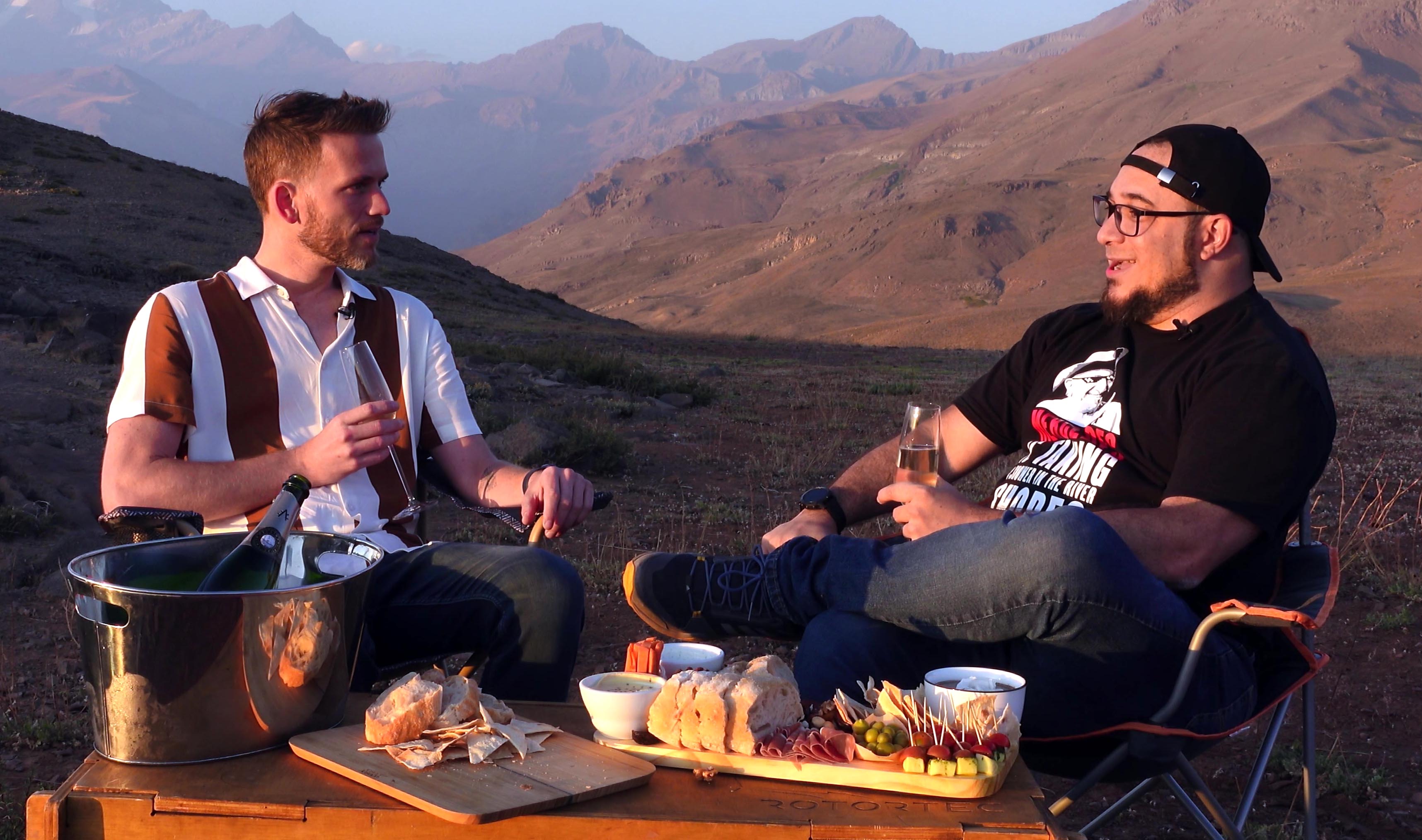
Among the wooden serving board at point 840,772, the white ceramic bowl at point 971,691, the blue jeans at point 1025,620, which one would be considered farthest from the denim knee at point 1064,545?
the wooden serving board at point 840,772

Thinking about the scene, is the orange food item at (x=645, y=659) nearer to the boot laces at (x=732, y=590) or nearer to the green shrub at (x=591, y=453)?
the boot laces at (x=732, y=590)

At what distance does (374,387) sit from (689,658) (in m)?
1.00

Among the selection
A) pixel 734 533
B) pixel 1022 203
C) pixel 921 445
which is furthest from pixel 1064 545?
pixel 1022 203

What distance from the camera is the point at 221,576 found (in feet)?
7.78

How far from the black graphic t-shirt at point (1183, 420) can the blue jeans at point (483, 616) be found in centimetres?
123

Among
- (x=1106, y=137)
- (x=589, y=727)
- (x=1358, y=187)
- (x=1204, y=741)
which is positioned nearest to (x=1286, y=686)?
(x=1204, y=741)

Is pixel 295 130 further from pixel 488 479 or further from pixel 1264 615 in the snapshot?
pixel 1264 615

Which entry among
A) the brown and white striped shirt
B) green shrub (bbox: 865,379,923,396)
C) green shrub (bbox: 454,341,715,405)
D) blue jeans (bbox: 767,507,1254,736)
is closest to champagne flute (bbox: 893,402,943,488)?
blue jeans (bbox: 767,507,1254,736)

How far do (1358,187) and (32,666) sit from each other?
82.5m

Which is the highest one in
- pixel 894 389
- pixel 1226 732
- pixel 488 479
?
pixel 488 479

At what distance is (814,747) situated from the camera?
206 cm

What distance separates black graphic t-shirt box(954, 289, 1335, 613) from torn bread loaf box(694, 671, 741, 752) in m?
1.24

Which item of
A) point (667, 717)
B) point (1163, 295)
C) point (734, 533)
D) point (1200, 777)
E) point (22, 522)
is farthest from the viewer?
point (734, 533)

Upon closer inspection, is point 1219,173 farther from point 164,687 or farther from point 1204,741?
point 164,687
